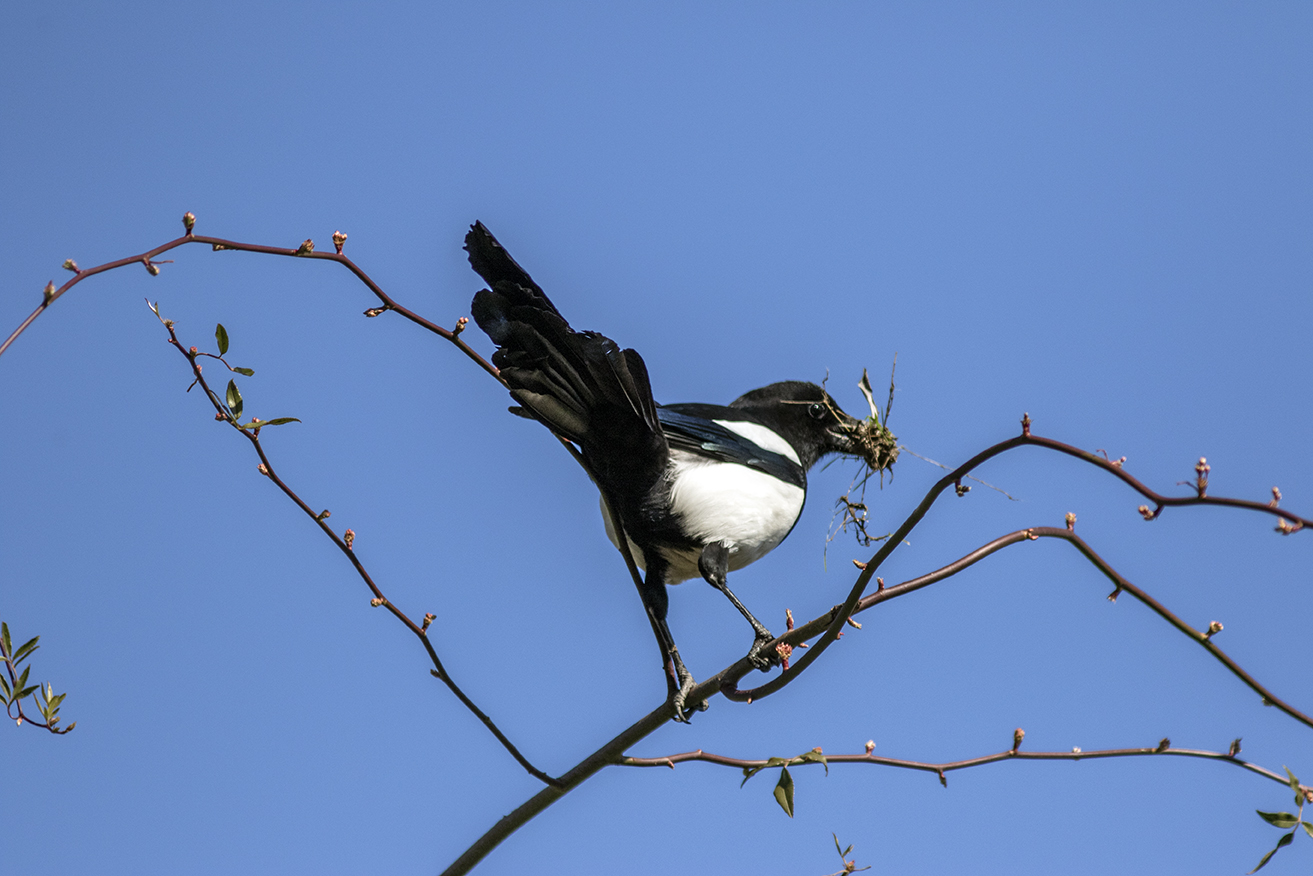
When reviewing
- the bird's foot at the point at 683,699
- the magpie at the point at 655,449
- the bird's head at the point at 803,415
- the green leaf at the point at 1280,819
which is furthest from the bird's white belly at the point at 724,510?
the green leaf at the point at 1280,819

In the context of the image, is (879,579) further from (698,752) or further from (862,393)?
(862,393)

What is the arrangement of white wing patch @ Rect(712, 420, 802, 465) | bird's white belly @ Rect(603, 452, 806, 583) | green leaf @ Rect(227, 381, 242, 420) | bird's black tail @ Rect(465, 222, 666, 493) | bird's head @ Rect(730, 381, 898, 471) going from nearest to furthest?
green leaf @ Rect(227, 381, 242, 420), bird's black tail @ Rect(465, 222, 666, 493), bird's white belly @ Rect(603, 452, 806, 583), white wing patch @ Rect(712, 420, 802, 465), bird's head @ Rect(730, 381, 898, 471)

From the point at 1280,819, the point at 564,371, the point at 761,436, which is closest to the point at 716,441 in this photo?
the point at 761,436

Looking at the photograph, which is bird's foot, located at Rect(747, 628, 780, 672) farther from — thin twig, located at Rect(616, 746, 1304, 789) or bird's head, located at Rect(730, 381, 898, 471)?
bird's head, located at Rect(730, 381, 898, 471)

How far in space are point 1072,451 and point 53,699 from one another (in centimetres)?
213

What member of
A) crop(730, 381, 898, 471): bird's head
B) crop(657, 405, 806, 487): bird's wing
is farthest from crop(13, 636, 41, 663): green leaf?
crop(730, 381, 898, 471): bird's head

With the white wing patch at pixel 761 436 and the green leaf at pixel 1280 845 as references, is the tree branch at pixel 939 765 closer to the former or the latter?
the green leaf at pixel 1280 845

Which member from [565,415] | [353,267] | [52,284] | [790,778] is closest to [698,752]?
[790,778]

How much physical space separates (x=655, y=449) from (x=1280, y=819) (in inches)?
87.5

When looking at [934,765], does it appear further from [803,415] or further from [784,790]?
[803,415]

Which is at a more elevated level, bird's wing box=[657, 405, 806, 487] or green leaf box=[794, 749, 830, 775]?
bird's wing box=[657, 405, 806, 487]

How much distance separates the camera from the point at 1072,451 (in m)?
1.88

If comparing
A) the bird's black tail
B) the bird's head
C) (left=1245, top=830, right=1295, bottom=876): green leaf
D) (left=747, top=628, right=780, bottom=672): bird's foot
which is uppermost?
the bird's head

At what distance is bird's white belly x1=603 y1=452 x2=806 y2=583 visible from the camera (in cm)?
401
